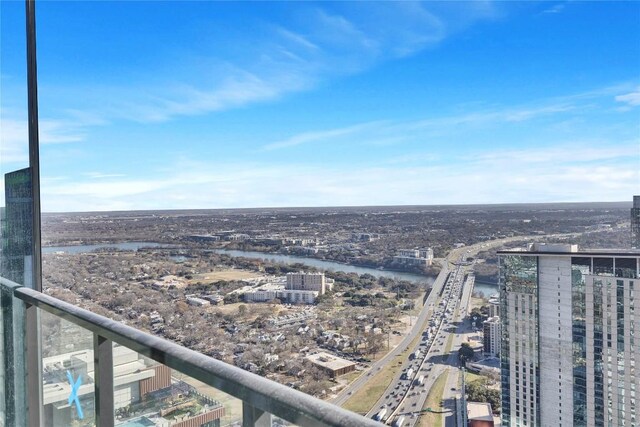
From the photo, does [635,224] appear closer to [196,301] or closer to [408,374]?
[408,374]

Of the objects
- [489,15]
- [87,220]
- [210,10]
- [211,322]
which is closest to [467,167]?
[489,15]

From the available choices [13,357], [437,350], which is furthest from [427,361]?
[13,357]

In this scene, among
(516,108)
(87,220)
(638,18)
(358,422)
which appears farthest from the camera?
(87,220)

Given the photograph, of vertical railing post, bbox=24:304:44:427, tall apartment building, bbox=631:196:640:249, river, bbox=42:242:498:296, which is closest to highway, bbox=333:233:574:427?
river, bbox=42:242:498:296

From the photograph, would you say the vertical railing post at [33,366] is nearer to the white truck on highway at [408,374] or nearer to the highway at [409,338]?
the highway at [409,338]

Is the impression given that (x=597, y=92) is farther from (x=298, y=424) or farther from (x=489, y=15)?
(x=298, y=424)

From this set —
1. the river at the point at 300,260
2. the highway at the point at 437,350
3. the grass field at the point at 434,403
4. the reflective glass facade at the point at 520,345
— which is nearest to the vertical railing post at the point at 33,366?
the river at the point at 300,260
